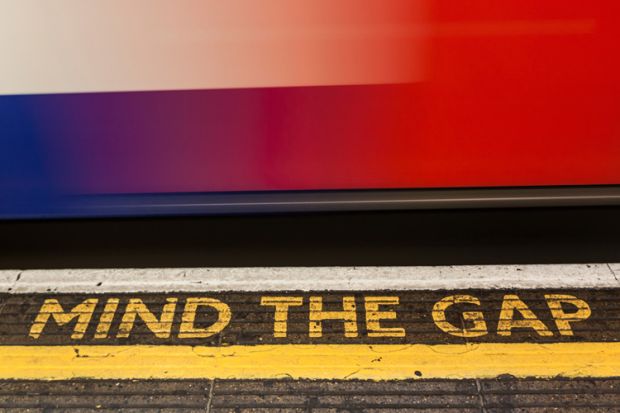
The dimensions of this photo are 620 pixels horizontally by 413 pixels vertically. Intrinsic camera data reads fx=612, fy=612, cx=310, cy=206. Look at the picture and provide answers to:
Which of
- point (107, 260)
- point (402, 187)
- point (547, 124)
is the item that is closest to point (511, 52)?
point (547, 124)

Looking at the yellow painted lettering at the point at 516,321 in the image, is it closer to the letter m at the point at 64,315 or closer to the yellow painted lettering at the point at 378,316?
the yellow painted lettering at the point at 378,316

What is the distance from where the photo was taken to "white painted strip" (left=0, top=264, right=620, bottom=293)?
2.58 meters

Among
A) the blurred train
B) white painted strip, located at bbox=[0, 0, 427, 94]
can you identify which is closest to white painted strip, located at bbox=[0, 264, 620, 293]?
the blurred train

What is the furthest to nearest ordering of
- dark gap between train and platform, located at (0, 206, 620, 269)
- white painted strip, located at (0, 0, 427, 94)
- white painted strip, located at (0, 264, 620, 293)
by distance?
dark gap between train and platform, located at (0, 206, 620, 269), white painted strip, located at (0, 264, 620, 293), white painted strip, located at (0, 0, 427, 94)

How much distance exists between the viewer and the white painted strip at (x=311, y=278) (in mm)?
2576

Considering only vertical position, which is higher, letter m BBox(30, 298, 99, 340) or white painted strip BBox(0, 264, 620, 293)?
white painted strip BBox(0, 264, 620, 293)

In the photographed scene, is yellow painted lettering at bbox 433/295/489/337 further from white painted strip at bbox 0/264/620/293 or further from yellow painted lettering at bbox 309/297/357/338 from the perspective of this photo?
yellow painted lettering at bbox 309/297/357/338

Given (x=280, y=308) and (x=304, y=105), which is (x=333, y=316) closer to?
(x=280, y=308)

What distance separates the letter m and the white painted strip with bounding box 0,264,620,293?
84 millimetres

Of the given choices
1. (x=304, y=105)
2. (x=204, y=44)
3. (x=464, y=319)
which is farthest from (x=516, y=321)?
(x=204, y=44)

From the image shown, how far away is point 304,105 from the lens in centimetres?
224

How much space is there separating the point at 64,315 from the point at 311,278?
102cm

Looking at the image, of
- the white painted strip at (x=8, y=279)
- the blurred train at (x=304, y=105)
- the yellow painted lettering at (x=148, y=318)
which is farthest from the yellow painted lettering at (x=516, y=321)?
the white painted strip at (x=8, y=279)

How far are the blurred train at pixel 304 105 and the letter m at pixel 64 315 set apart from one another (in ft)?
1.22
